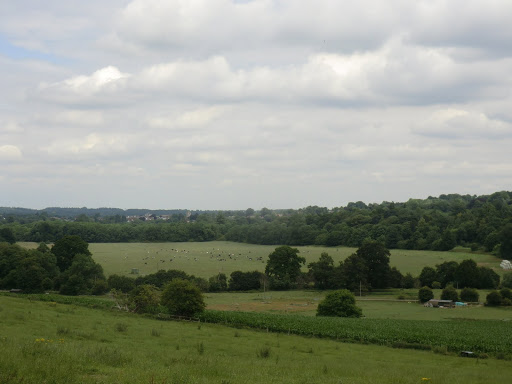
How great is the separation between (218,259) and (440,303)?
6621 centimetres

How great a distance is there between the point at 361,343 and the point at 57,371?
89.1 ft

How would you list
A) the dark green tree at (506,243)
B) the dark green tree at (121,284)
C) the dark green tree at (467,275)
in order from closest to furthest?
the dark green tree at (121,284) → the dark green tree at (467,275) → the dark green tree at (506,243)

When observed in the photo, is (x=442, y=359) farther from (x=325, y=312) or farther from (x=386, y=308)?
(x=386, y=308)

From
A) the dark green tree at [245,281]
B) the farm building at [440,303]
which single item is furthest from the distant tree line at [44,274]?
the farm building at [440,303]

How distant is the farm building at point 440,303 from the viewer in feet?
200

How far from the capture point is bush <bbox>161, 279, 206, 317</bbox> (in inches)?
1884

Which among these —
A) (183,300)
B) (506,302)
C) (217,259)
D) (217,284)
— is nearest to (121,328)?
(183,300)

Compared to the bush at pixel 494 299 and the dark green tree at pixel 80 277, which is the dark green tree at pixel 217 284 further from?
the bush at pixel 494 299

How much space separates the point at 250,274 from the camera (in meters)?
81.2

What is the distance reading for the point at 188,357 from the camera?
22.1 m

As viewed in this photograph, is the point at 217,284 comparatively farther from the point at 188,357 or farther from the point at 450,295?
the point at 188,357

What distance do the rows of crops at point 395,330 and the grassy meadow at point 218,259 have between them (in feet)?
138

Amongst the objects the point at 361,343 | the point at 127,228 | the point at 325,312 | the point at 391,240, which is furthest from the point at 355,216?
the point at 361,343

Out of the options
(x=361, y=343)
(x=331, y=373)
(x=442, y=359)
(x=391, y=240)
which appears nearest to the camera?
(x=331, y=373)
